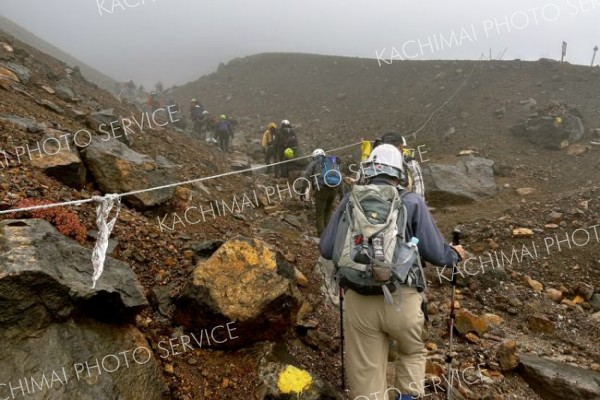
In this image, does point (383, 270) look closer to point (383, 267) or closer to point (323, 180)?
point (383, 267)

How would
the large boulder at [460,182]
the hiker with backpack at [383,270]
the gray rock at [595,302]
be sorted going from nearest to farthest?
1. the hiker with backpack at [383,270]
2. the gray rock at [595,302]
3. the large boulder at [460,182]

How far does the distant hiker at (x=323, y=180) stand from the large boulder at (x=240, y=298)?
15.7 ft

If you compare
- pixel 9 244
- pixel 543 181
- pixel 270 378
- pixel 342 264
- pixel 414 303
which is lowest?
pixel 543 181

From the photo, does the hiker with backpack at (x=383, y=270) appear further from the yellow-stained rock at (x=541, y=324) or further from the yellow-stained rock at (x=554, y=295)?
the yellow-stained rock at (x=554, y=295)

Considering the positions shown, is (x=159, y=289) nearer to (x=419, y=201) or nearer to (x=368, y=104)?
(x=419, y=201)

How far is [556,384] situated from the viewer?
498 centimetres

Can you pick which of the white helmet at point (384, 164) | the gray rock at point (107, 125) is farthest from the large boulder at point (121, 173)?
the white helmet at point (384, 164)

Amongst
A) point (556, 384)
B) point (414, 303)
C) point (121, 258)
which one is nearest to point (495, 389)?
point (556, 384)

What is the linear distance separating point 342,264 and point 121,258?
3290 millimetres

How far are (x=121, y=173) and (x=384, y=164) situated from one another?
17.9 ft

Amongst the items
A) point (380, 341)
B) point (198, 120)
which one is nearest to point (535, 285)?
point (380, 341)

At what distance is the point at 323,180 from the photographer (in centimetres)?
945

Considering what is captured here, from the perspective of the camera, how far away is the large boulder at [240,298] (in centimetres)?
443

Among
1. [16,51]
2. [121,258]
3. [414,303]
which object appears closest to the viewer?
[414,303]
